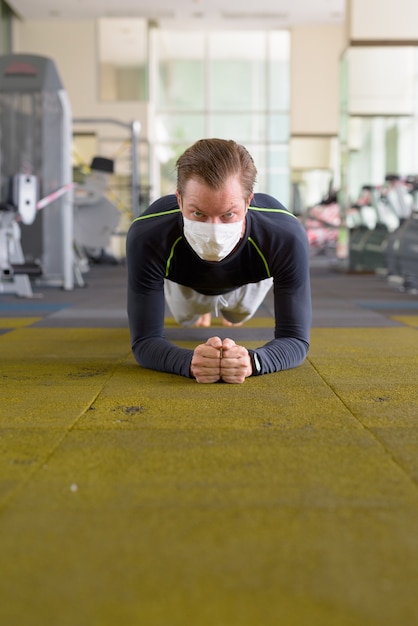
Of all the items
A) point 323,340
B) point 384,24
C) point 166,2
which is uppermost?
point 166,2

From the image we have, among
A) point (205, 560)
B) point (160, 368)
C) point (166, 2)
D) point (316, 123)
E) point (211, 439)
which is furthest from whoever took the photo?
point (316, 123)

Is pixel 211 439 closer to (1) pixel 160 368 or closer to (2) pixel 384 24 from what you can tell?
(1) pixel 160 368

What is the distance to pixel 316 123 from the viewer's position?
15.9m

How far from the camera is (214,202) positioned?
1.93 metres

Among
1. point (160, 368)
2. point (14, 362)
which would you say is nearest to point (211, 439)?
point (160, 368)

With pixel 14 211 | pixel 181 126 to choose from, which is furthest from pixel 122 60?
pixel 14 211

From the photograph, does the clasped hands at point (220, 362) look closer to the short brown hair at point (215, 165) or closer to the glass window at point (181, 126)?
the short brown hair at point (215, 165)

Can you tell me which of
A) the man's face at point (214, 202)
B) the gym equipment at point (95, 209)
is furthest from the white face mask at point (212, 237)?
the gym equipment at point (95, 209)

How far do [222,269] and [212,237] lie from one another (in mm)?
317

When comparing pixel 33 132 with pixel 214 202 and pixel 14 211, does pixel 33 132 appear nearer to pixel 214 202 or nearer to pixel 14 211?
pixel 14 211

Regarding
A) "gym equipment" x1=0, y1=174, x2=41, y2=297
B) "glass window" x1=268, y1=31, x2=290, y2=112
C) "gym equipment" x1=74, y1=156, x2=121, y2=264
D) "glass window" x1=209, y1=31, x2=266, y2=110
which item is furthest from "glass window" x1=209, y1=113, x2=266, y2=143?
"gym equipment" x1=0, y1=174, x2=41, y2=297

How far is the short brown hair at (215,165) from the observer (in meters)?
1.89

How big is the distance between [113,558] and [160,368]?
1.35 meters

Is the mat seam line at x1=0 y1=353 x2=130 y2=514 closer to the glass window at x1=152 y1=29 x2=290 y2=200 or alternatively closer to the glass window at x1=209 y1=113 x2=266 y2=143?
the glass window at x1=152 y1=29 x2=290 y2=200
